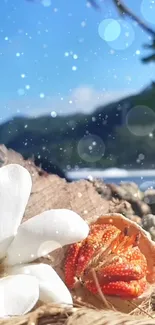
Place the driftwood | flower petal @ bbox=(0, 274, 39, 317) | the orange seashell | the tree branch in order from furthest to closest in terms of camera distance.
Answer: the tree branch, the driftwood, the orange seashell, flower petal @ bbox=(0, 274, 39, 317)

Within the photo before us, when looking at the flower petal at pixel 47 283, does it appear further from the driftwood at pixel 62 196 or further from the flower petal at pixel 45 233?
the driftwood at pixel 62 196

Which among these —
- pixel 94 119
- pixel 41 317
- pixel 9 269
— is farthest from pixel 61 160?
pixel 41 317

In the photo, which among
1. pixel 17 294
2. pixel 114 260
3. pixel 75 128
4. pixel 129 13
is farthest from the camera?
pixel 75 128

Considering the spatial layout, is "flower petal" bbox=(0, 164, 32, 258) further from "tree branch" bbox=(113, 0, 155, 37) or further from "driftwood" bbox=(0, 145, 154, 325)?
"tree branch" bbox=(113, 0, 155, 37)

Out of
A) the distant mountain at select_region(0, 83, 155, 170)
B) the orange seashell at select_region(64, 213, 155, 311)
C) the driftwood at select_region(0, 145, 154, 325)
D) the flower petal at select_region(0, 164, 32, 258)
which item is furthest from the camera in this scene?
the distant mountain at select_region(0, 83, 155, 170)

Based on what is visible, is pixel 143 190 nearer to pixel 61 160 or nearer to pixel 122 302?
pixel 61 160

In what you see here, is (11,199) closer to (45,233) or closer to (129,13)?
(45,233)

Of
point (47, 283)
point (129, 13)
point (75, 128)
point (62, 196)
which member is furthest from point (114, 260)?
point (75, 128)

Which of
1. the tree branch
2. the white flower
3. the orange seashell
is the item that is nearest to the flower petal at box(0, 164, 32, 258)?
the white flower
